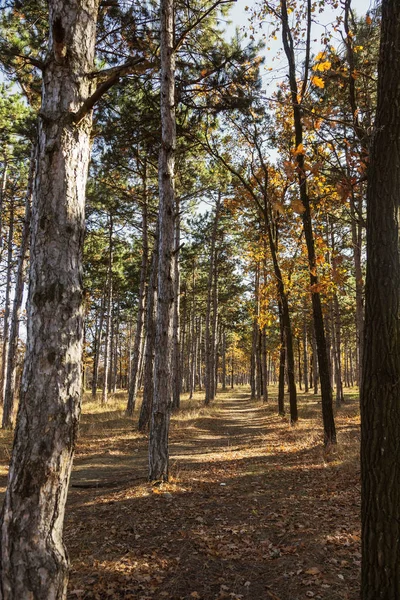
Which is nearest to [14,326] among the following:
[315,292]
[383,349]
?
[315,292]

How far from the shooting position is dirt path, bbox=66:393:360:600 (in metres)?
3.86

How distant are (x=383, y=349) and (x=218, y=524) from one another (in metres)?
3.88

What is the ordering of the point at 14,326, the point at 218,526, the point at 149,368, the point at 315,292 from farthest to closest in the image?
1. the point at 14,326
2. the point at 149,368
3. the point at 315,292
4. the point at 218,526

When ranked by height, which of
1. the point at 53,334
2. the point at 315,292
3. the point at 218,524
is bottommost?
the point at 218,524

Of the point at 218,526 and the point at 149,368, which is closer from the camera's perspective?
the point at 218,526

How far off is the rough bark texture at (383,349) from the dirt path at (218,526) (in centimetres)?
96

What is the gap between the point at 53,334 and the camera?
2746mm

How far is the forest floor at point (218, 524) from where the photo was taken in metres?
3.85

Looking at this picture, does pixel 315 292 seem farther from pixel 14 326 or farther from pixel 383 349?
pixel 14 326

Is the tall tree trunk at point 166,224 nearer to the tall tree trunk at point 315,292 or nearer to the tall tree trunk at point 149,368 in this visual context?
the tall tree trunk at point 315,292

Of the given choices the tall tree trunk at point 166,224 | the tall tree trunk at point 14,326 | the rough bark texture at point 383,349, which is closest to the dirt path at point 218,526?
the rough bark texture at point 383,349

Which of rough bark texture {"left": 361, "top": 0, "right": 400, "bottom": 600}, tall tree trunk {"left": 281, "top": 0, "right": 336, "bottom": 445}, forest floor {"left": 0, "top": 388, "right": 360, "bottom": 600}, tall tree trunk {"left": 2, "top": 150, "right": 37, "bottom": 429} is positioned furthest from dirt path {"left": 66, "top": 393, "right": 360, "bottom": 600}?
tall tree trunk {"left": 2, "top": 150, "right": 37, "bottom": 429}

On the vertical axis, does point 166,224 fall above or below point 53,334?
above

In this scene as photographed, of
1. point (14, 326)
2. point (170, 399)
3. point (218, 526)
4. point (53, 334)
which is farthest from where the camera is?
point (14, 326)
